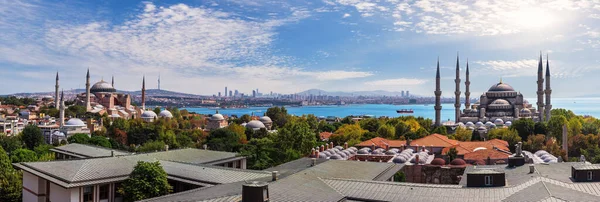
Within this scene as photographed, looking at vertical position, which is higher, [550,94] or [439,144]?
[550,94]

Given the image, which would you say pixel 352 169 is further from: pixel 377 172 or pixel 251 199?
pixel 251 199

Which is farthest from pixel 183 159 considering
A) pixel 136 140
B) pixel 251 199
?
pixel 136 140

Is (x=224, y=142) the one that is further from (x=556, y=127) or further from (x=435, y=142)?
(x=556, y=127)

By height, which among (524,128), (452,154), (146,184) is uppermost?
(524,128)

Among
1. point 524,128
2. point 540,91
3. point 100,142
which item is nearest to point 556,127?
point 524,128

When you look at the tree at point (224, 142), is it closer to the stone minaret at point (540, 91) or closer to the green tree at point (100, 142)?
the green tree at point (100, 142)

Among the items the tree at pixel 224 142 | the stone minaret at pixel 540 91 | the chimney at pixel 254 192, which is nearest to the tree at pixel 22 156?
the tree at pixel 224 142
